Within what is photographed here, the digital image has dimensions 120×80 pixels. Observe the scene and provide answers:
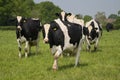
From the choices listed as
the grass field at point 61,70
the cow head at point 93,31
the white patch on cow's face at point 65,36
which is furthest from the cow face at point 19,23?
the cow head at point 93,31

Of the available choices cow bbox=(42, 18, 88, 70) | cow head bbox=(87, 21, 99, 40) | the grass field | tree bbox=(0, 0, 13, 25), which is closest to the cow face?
the grass field

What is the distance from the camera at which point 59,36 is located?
13.5 meters

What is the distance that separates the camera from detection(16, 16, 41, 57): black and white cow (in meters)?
18.2

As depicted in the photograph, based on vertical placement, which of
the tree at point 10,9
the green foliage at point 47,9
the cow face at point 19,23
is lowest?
the green foliage at point 47,9

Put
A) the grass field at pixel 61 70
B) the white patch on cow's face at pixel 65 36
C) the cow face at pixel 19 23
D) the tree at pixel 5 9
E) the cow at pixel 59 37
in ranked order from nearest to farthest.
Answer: the grass field at pixel 61 70 → the cow at pixel 59 37 → the white patch on cow's face at pixel 65 36 → the cow face at pixel 19 23 → the tree at pixel 5 9

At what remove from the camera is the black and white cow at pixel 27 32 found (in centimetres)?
1818

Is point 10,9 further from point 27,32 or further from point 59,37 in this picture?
point 59,37

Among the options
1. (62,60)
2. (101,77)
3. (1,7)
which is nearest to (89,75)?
(101,77)

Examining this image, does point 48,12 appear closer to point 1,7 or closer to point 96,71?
point 1,7

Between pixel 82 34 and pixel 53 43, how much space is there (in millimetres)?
1770

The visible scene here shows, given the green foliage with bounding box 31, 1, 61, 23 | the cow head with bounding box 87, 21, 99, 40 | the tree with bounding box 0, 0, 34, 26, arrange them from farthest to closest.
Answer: the green foliage with bounding box 31, 1, 61, 23 → the tree with bounding box 0, 0, 34, 26 → the cow head with bounding box 87, 21, 99, 40

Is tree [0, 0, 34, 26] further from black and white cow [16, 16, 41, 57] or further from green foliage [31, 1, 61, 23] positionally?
green foliage [31, 1, 61, 23]

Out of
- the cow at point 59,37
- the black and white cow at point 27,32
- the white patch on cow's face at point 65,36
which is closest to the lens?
the cow at point 59,37

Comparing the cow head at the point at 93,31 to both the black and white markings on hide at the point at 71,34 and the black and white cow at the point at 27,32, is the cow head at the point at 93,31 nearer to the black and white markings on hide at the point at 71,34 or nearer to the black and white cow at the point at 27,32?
the black and white cow at the point at 27,32
